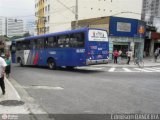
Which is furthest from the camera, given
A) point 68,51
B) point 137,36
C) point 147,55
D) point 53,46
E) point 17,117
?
point 147,55

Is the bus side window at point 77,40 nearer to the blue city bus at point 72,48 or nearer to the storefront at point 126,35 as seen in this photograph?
the blue city bus at point 72,48

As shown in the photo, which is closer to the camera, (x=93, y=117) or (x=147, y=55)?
(x=93, y=117)

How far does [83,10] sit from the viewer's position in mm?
69625

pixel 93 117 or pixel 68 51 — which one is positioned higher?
pixel 68 51

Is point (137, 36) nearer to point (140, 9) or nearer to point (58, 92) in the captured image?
point (58, 92)

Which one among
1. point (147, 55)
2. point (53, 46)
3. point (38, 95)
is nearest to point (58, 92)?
point (38, 95)

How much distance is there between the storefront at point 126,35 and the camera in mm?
36438

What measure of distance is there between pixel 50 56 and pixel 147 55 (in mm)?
24249

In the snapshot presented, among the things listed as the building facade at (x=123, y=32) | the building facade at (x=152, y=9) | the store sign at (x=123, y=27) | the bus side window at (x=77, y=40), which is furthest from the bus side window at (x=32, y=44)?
the building facade at (x=152, y=9)

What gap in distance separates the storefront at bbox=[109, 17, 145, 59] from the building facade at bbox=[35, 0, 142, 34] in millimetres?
27985

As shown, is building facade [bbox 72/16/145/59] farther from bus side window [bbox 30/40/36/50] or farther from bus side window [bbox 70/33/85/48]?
bus side window [bbox 70/33/85/48]

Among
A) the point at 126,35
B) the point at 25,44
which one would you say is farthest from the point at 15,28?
the point at 25,44

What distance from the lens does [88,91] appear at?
12.1m

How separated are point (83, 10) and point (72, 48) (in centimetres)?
4910
